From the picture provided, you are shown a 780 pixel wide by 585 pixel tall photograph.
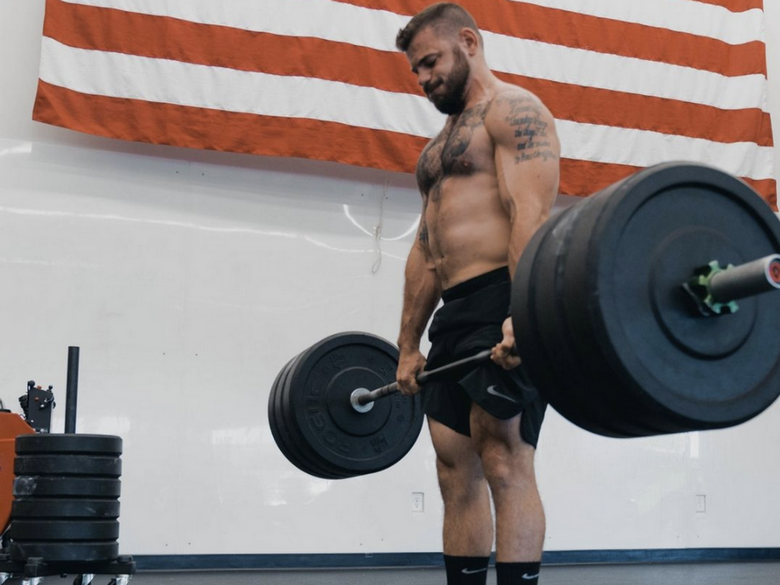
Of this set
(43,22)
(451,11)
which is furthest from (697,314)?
(43,22)

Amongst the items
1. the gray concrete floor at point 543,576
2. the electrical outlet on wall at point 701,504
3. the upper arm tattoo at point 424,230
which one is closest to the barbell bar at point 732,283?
the upper arm tattoo at point 424,230

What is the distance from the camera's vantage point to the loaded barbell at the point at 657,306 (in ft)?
4.07

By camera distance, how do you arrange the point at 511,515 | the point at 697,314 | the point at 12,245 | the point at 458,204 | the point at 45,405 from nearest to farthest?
the point at 697,314
the point at 511,515
the point at 458,204
the point at 45,405
the point at 12,245

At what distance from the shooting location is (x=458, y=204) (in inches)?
80.8

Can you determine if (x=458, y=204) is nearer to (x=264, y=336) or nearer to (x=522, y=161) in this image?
(x=522, y=161)

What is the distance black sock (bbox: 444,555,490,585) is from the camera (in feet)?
6.43

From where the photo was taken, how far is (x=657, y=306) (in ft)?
4.15

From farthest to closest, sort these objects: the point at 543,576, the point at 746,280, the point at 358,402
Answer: the point at 543,576 < the point at 358,402 < the point at 746,280

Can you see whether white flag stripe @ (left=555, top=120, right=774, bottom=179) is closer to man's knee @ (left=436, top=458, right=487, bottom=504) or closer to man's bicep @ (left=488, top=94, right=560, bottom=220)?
man's bicep @ (left=488, top=94, right=560, bottom=220)

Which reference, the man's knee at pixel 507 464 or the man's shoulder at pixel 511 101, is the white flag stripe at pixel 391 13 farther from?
the man's knee at pixel 507 464

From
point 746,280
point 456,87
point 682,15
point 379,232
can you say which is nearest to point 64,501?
point 456,87

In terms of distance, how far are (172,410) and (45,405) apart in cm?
87

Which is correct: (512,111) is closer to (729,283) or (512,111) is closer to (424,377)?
(424,377)

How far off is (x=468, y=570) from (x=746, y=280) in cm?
100
